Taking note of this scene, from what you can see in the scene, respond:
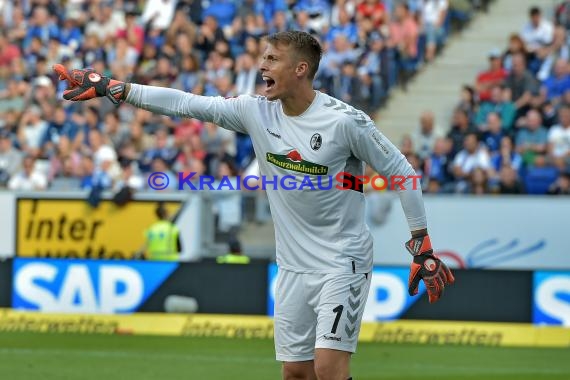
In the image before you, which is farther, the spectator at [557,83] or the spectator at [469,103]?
the spectator at [469,103]

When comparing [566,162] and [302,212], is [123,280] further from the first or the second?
[302,212]

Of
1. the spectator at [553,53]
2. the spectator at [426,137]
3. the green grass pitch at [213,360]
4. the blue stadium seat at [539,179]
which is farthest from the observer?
the spectator at [553,53]

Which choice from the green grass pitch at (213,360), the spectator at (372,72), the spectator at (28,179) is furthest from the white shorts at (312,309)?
the spectator at (372,72)

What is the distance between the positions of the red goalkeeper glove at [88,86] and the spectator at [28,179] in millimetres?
13696

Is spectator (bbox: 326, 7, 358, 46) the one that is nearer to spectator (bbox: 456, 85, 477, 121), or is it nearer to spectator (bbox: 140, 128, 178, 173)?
spectator (bbox: 456, 85, 477, 121)

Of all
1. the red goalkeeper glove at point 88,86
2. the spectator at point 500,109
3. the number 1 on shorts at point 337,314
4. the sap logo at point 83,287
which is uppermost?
the spectator at point 500,109

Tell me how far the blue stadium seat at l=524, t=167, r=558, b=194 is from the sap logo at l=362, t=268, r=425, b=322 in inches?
155

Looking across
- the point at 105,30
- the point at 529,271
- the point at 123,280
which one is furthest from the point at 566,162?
the point at 105,30

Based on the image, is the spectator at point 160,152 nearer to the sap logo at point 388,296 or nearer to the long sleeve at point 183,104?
the sap logo at point 388,296

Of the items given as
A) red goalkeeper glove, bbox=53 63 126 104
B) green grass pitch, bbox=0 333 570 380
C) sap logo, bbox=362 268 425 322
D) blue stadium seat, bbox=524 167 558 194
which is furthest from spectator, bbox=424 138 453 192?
red goalkeeper glove, bbox=53 63 126 104

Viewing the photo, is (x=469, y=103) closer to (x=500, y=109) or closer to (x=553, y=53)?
(x=500, y=109)

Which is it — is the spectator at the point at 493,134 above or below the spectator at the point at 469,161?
A: above

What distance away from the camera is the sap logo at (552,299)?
14875mm

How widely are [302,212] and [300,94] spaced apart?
66 cm
